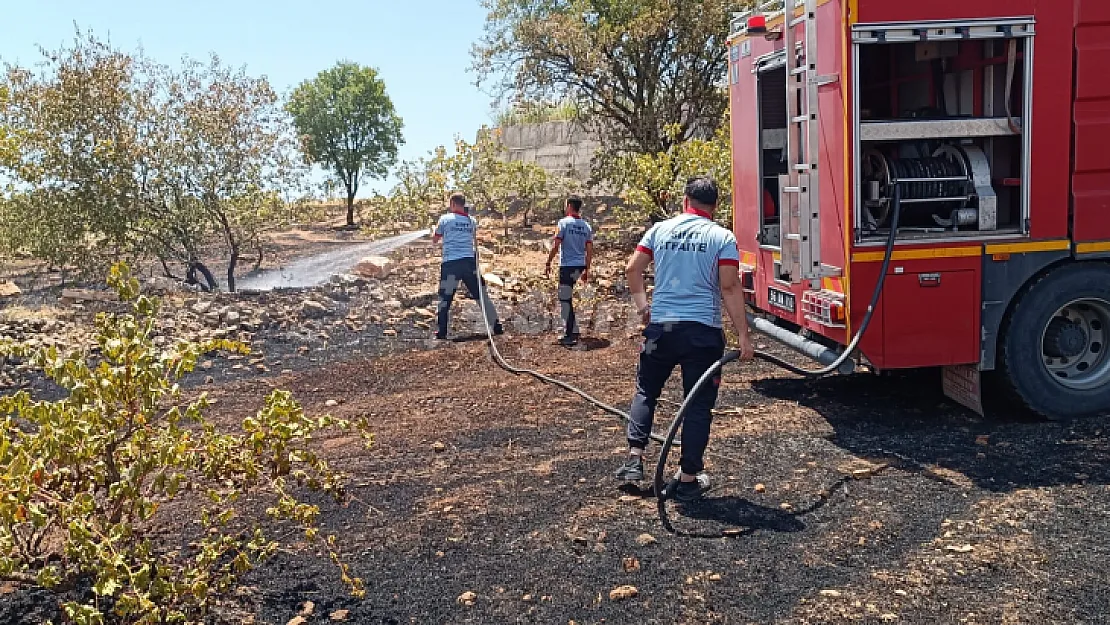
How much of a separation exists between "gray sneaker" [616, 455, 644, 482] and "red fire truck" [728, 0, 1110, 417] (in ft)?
5.34

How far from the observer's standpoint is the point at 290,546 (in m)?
4.64

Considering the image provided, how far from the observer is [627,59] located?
18.8 meters

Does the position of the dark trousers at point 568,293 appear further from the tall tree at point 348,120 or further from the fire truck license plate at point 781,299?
the tall tree at point 348,120

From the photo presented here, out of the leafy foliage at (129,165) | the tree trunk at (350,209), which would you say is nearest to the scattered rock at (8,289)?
the leafy foliage at (129,165)

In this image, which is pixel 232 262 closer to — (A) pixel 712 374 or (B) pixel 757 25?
(B) pixel 757 25

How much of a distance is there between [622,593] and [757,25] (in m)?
4.43

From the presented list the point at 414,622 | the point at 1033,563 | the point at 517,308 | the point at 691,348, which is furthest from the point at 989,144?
the point at 517,308

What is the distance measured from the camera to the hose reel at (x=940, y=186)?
6234 mm

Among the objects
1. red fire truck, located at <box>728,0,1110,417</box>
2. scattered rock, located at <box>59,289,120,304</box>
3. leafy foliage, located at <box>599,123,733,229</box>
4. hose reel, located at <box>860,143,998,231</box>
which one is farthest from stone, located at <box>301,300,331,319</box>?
hose reel, located at <box>860,143,998,231</box>

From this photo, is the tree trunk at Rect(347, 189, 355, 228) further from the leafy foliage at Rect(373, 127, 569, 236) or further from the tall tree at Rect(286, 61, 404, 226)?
the leafy foliage at Rect(373, 127, 569, 236)

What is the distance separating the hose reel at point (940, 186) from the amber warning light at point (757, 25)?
1.19 m

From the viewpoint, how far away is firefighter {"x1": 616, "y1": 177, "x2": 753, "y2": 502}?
5.19 metres

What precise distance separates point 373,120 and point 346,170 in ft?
6.28

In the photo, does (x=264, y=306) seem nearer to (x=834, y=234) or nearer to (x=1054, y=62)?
(x=834, y=234)
